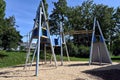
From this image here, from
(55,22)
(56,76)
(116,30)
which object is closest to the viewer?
(56,76)

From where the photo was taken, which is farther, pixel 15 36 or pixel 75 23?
pixel 75 23

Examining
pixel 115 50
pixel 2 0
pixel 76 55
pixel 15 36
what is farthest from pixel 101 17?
pixel 2 0

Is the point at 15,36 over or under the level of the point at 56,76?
over

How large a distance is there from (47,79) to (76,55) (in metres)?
26.7

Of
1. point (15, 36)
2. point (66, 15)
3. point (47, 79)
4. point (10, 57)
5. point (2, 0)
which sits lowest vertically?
point (47, 79)

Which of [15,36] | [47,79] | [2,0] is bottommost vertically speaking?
[47,79]

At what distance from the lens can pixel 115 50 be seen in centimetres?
4569

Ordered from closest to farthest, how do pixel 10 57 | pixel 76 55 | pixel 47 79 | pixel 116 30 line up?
pixel 47 79 → pixel 10 57 → pixel 76 55 → pixel 116 30

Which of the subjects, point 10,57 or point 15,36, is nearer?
point 10,57

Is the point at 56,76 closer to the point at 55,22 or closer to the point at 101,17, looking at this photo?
the point at 55,22

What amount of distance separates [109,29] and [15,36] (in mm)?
24637

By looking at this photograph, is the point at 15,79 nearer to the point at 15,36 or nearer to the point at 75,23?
the point at 15,36

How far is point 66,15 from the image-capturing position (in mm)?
51000

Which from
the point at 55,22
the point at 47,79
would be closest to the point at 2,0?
the point at 47,79
